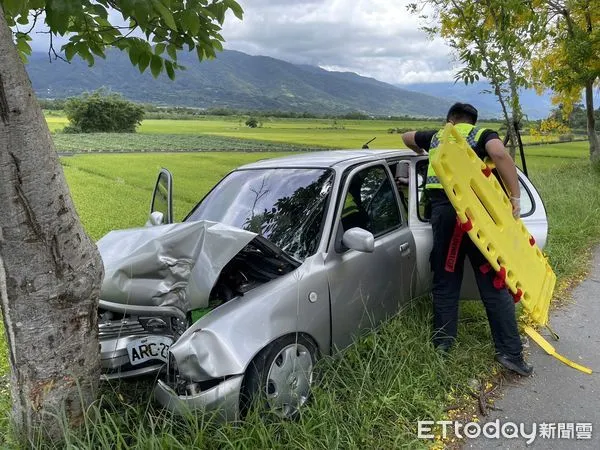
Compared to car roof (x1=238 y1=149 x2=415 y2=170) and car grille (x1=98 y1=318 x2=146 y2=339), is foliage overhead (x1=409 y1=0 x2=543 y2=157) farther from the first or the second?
car grille (x1=98 y1=318 x2=146 y2=339)

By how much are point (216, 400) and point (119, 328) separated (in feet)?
2.93

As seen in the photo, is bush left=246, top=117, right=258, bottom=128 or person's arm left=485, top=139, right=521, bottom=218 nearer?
person's arm left=485, top=139, right=521, bottom=218

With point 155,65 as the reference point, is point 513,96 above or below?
above

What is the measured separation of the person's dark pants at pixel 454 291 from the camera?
3100 mm

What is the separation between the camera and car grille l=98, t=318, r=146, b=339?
2.64 meters

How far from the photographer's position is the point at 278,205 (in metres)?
3.25

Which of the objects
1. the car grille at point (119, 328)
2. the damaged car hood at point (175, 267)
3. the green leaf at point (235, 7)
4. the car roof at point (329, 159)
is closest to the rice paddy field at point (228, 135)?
the car roof at point (329, 159)

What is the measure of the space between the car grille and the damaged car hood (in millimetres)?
220

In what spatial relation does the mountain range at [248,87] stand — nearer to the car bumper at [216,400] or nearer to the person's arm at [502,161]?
the person's arm at [502,161]

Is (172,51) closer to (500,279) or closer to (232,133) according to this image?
(500,279)

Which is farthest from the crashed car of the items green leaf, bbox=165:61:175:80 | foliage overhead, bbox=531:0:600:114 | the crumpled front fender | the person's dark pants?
foliage overhead, bbox=531:0:600:114

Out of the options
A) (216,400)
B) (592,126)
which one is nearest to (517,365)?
(216,400)

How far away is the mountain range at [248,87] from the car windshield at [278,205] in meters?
0.96

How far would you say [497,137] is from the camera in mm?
3053
